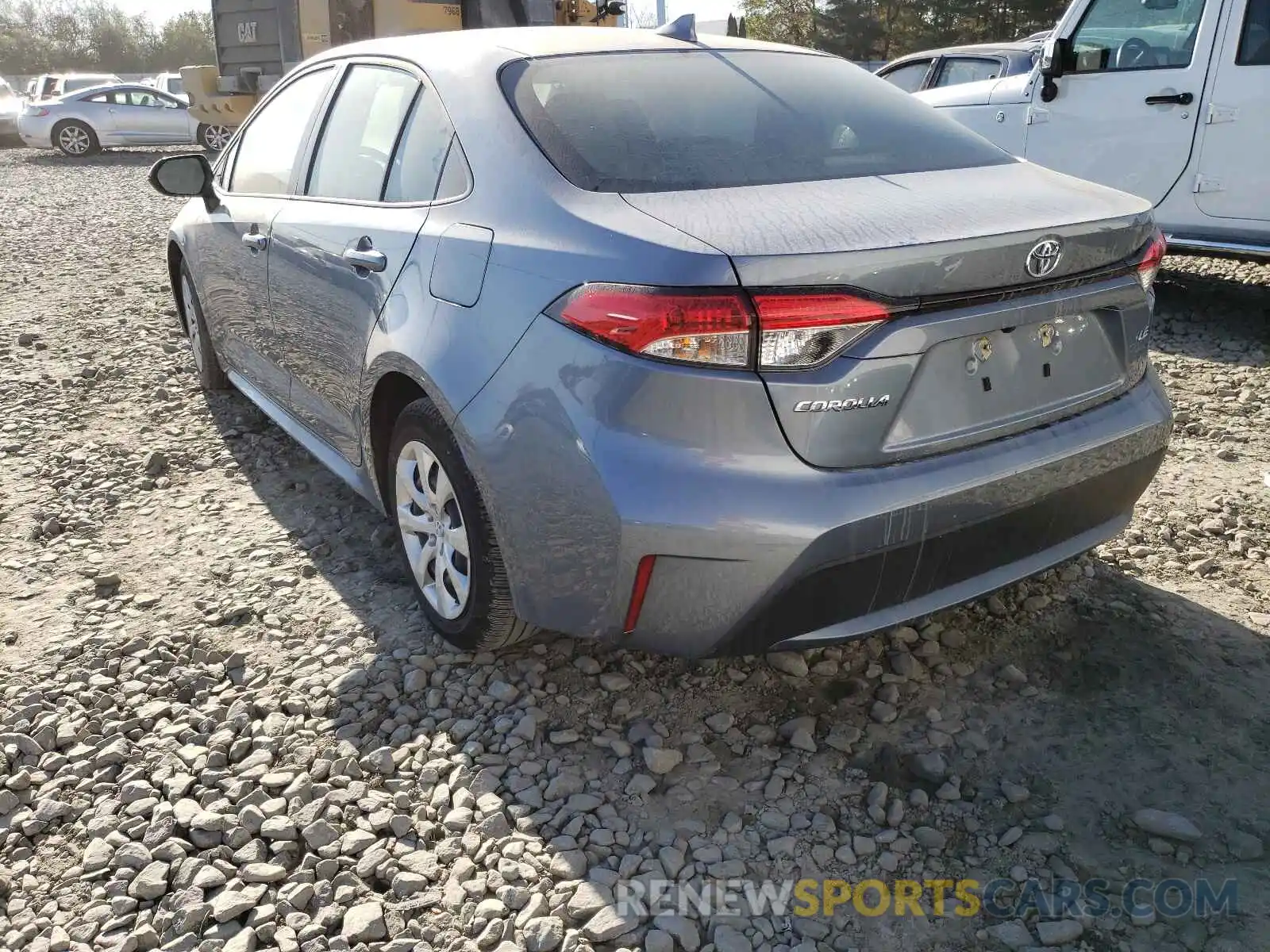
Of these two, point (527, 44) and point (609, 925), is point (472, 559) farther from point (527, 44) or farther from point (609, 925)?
point (527, 44)

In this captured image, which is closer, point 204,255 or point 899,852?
point 899,852

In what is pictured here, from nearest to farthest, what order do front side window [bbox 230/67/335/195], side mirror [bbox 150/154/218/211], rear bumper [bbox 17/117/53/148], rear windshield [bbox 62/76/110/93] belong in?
front side window [bbox 230/67/335/195] < side mirror [bbox 150/154/218/211] < rear bumper [bbox 17/117/53/148] < rear windshield [bbox 62/76/110/93]

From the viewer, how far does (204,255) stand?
15.0ft

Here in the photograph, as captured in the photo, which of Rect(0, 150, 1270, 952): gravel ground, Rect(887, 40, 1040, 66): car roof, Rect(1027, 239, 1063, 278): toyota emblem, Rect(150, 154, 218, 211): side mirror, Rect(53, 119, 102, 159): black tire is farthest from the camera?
Rect(53, 119, 102, 159): black tire

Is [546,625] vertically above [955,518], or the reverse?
[955,518]

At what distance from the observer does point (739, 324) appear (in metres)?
2.10

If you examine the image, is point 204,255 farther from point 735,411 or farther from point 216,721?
point 735,411

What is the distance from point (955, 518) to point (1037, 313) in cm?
49

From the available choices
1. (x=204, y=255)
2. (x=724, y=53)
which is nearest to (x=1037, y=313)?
(x=724, y=53)

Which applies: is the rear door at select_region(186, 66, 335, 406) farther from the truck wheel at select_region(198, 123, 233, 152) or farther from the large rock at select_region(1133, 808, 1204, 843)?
the truck wheel at select_region(198, 123, 233, 152)

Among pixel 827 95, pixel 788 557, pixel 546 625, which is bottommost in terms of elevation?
pixel 546 625

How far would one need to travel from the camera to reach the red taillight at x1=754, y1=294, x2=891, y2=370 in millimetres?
2094

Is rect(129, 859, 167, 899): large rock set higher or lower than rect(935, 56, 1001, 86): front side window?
lower

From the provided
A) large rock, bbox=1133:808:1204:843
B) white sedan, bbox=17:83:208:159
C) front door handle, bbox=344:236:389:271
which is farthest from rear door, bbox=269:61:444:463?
white sedan, bbox=17:83:208:159
